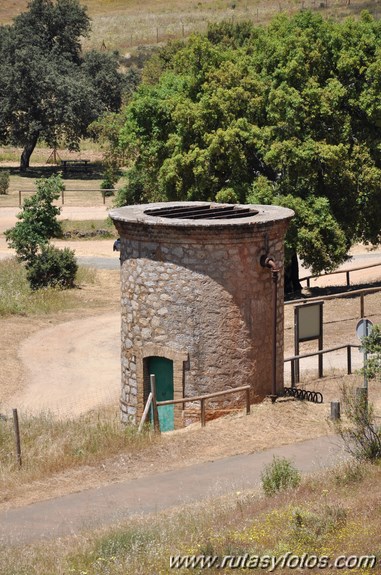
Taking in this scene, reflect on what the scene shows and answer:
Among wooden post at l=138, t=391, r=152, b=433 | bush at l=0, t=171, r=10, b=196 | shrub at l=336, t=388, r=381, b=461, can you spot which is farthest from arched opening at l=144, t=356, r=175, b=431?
bush at l=0, t=171, r=10, b=196

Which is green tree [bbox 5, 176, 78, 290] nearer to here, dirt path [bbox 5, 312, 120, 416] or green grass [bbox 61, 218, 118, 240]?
dirt path [bbox 5, 312, 120, 416]

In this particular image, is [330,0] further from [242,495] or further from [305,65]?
[242,495]

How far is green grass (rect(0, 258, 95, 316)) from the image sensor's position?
30.2m

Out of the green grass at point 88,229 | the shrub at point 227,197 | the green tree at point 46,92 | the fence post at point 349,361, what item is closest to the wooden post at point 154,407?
the fence post at point 349,361

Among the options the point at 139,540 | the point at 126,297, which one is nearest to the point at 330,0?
the point at 126,297

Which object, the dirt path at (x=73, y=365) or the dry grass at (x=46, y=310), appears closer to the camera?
the dirt path at (x=73, y=365)

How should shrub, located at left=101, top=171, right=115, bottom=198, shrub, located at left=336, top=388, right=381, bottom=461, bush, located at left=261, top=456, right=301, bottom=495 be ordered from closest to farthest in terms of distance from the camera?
bush, located at left=261, top=456, right=301, bottom=495 → shrub, located at left=336, top=388, right=381, bottom=461 → shrub, located at left=101, top=171, right=115, bottom=198

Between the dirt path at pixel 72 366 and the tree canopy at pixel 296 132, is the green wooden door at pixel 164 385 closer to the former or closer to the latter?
the dirt path at pixel 72 366

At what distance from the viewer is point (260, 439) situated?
17016mm

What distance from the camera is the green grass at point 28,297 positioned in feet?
99.2

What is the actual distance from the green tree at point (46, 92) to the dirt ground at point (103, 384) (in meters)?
21.6

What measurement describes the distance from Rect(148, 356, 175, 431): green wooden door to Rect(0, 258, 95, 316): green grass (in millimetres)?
11814

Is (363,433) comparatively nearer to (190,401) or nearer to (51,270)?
(190,401)

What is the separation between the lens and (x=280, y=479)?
44.4 ft
